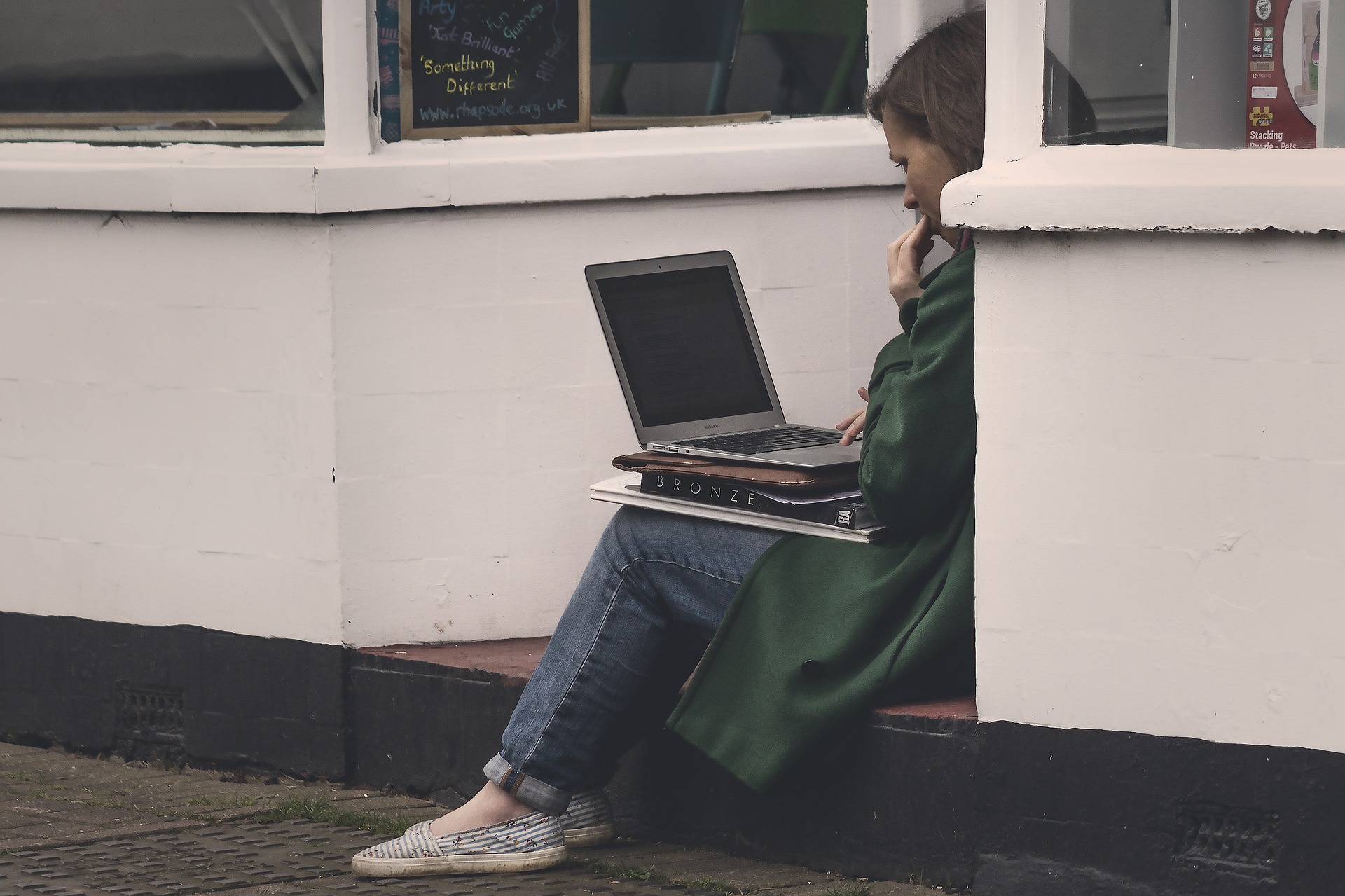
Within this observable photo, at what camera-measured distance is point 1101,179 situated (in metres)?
3.18

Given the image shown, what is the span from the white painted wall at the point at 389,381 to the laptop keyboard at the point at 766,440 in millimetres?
446

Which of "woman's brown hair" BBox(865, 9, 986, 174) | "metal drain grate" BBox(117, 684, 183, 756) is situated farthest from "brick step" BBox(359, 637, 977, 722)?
"woman's brown hair" BBox(865, 9, 986, 174)

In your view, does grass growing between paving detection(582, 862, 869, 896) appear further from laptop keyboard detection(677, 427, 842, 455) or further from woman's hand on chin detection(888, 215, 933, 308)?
woman's hand on chin detection(888, 215, 933, 308)

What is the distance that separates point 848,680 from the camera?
135 inches

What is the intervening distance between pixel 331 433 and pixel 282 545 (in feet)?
1.02

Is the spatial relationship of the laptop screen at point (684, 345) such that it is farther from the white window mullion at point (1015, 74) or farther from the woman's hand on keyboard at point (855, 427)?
the white window mullion at point (1015, 74)

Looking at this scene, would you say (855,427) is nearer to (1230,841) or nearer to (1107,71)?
(1107,71)

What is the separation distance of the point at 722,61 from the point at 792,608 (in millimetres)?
1565

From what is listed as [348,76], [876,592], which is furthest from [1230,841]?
[348,76]

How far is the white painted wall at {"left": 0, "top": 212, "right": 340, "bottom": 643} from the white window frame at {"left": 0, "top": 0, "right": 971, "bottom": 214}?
0.26 feet

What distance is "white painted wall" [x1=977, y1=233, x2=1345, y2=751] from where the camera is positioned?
3002 mm

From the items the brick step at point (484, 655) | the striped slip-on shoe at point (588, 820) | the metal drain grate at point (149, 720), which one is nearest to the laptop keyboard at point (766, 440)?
the brick step at point (484, 655)

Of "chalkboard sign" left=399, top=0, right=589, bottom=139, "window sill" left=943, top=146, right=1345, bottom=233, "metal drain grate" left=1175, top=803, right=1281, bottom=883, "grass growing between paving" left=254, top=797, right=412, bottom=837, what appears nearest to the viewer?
"window sill" left=943, top=146, right=1345, bottom=233

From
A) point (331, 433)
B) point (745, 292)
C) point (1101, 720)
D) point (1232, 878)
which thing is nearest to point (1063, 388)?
point (1101, 720)
